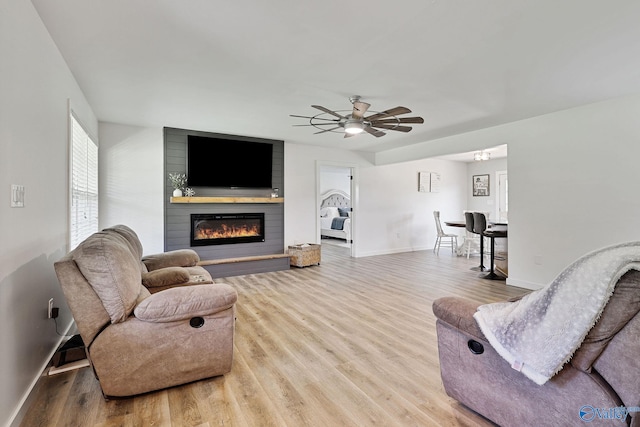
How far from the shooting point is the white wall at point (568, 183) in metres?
3.51

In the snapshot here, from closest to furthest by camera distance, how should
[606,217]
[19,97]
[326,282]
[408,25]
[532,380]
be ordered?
[532,380], [19,97], [408,25], [606,217], [326,282]

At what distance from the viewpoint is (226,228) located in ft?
17.6

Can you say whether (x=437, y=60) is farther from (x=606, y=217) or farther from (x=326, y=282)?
(x=326, y=282)

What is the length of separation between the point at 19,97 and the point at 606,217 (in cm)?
552

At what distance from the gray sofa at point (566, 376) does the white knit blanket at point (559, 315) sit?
0.05m

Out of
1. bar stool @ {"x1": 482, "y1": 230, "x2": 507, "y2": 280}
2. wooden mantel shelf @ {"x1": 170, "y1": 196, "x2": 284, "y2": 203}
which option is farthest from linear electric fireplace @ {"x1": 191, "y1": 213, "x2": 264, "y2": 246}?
bar stool @ {"x1": 482, "y1": 230, "x2": 507, "y2": 280}

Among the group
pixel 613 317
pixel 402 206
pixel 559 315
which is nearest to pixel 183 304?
pixel 559 315

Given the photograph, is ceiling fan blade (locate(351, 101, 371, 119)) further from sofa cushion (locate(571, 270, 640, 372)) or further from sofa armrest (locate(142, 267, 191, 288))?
sofa cushion (locate(571, 270, 640, 372))

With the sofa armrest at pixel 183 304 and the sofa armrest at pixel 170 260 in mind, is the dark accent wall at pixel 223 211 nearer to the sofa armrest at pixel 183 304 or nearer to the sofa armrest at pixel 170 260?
the sofa armrest at pixel 170 260

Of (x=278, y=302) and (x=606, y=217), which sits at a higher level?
(x=606, y=217)

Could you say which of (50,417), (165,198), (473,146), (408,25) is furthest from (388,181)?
(50,417)

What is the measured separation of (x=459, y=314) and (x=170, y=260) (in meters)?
2.97

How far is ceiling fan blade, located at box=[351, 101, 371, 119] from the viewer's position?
3083 mm

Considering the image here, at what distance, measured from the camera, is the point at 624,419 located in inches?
42.8
